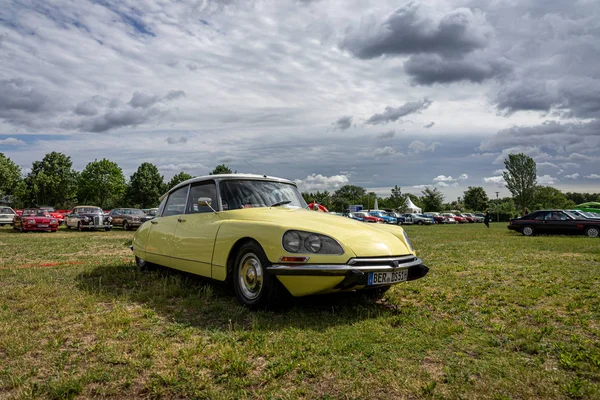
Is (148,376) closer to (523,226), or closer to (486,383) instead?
(486,383)

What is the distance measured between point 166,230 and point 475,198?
394 ft

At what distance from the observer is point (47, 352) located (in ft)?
10.7

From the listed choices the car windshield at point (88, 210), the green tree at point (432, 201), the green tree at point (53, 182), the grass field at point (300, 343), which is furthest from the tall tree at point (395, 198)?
the grass field at point (300, 343)

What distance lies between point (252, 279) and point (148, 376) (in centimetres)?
170

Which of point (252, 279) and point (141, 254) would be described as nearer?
point (252, 279)

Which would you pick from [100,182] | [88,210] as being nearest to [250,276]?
[88,210]

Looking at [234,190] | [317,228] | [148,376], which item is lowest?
[148,376]

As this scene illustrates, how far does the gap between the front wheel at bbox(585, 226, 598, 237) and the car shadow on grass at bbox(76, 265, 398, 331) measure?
18.5m

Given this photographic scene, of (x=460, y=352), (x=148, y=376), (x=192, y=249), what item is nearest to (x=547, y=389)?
(x=460, y=352)

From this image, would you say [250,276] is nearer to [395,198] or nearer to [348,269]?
[348,269]

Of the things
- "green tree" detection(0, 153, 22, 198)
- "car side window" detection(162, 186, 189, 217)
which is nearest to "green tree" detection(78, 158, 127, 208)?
"green tree" detection(0, 153, 22, 198)

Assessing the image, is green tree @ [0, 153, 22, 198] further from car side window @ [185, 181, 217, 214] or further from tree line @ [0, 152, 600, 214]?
car side window @ [185, 181, 217, 214]

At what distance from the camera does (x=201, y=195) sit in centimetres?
574

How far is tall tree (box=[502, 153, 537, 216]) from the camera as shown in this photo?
7006cm
